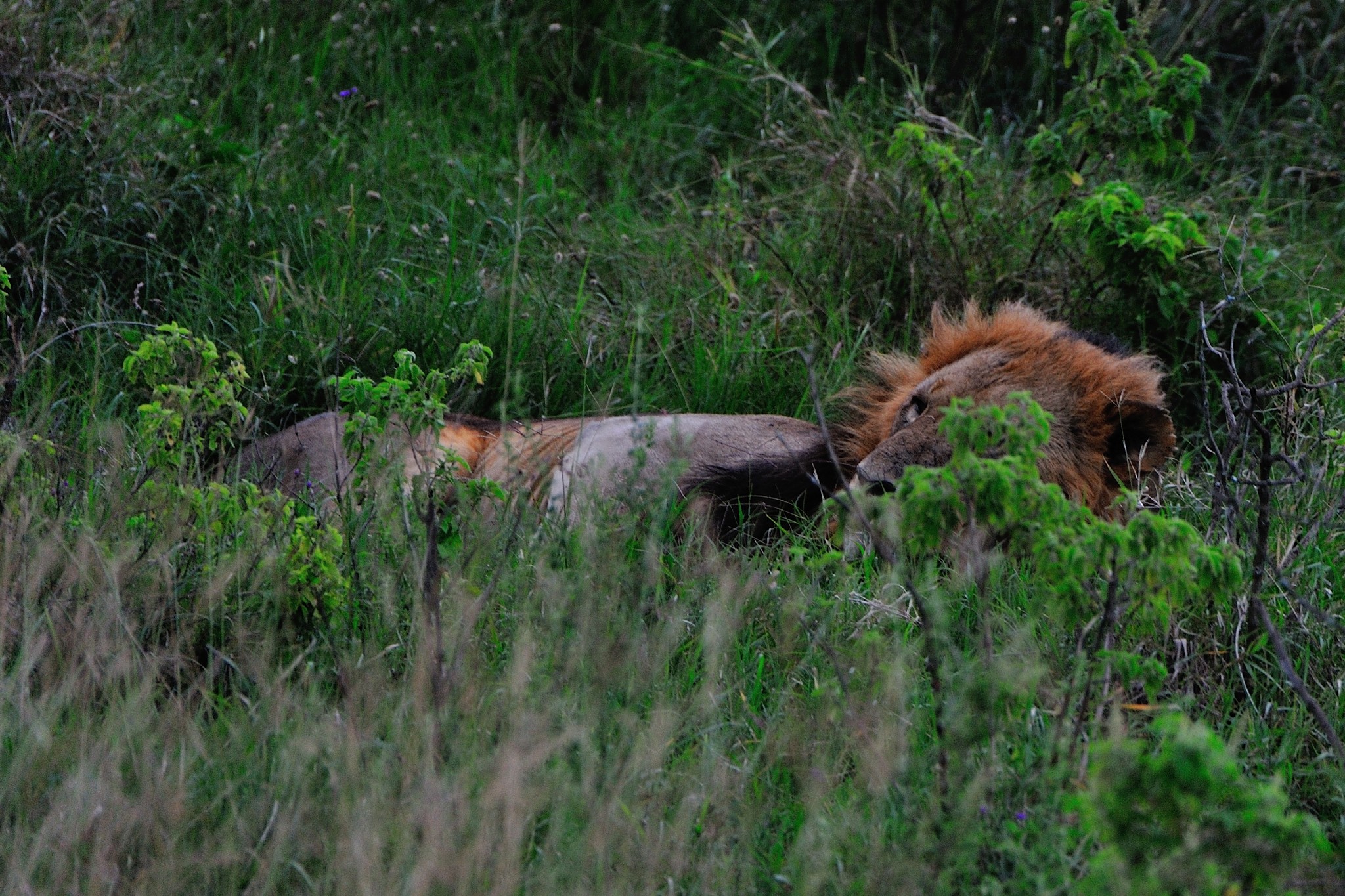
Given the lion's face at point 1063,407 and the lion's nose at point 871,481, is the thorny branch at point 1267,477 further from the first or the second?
the lion's nose at point 871,481

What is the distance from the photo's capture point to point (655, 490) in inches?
131

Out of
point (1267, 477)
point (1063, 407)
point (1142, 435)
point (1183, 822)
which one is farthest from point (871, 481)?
point (1183, 822)

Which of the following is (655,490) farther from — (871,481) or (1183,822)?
(1183,822)

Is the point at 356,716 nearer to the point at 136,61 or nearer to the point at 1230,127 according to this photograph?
the point at 136,61

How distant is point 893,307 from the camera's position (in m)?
5.53

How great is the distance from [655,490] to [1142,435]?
1793mm

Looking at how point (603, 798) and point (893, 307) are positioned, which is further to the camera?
point (893, 307)

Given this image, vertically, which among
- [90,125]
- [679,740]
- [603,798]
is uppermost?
[90,125]

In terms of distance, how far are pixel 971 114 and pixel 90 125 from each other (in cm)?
423

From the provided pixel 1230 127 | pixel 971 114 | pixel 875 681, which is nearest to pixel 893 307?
pixel 971 114

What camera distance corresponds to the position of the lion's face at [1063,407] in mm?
4023

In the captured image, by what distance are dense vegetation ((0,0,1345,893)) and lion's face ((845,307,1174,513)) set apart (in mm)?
221

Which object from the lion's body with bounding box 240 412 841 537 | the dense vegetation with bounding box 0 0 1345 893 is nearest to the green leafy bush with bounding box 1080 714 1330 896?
the dense vegetation with bounding box 0 0 1345 893

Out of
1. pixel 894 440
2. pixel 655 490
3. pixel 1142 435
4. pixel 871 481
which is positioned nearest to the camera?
pixel 655 490
